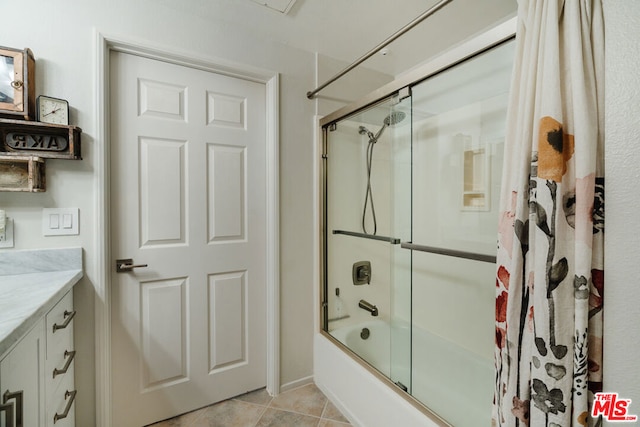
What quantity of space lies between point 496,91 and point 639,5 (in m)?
0.64

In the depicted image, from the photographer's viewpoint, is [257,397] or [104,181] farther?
[257,397]

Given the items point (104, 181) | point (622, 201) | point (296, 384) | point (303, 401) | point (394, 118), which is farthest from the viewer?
point (296, 384)

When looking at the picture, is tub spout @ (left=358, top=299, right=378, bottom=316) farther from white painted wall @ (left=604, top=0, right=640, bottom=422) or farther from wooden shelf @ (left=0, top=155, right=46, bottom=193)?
wooden shelf @ (left=0, top=155, right=46, bottom=193)

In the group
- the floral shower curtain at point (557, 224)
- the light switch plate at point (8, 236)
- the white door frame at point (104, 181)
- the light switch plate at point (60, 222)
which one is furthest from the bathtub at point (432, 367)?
the light switch plate at point (8, 236)

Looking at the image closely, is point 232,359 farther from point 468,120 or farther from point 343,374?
point 468,120

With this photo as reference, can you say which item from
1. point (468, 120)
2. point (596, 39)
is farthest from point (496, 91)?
point (596, 39)

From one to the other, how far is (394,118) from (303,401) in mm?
1817

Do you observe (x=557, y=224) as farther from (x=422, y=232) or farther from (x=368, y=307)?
(x=368, y=307)

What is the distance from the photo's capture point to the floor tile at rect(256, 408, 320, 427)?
1.55m

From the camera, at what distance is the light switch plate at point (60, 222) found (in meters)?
1.29

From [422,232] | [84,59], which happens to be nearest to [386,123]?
[422,232]

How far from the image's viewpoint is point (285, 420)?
158cm

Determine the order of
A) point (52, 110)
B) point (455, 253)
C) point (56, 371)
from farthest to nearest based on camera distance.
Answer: point (52, 110) → point (455, 253) → point (56, 371)

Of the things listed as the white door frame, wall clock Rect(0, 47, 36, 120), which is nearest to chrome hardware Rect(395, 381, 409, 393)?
the white door frame
